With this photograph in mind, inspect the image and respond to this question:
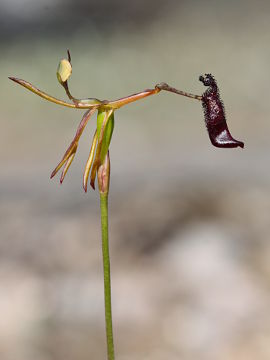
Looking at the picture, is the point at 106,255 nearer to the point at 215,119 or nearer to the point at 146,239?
the point at 215,119

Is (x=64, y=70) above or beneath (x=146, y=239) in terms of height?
above

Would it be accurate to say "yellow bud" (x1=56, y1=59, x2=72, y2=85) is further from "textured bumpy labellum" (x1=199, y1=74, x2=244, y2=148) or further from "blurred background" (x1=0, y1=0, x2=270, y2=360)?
"blurred background" (x1=0, y1=0, x2=270, y2=360)

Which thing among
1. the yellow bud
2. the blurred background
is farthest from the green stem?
the blurred background

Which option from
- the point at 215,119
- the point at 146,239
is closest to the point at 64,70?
the point at 215,119

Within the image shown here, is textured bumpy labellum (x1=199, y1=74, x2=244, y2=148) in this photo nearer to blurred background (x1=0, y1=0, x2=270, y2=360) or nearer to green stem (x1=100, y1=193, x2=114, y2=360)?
green stem (x1=100, y1=193, x2=114, y2=360)

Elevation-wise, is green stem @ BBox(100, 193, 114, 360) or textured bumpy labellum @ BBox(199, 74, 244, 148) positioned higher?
textured bumpy labellum @ BBox(199, 74, 244, 148)

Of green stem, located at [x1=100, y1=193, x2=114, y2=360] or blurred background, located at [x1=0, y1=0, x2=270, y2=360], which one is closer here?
green stem, located at [x1=100, y1=193, x2=114, y2=360]

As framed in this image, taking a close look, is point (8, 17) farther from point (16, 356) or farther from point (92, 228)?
point (16, 356)

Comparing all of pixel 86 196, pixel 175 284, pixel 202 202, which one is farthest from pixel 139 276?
pixel 86 196

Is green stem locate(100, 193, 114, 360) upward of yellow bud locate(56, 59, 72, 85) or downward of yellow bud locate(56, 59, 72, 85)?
downward
